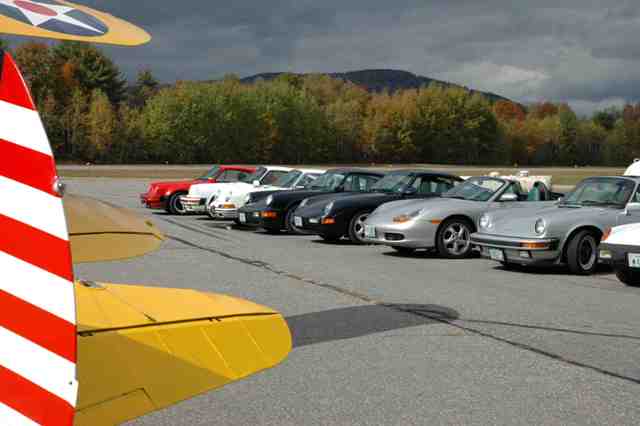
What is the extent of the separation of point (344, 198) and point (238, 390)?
1092cm

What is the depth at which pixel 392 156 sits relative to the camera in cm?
11788

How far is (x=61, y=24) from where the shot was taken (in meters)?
2.47

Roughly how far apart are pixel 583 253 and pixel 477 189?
3.13m

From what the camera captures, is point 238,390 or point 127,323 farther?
point 238,390

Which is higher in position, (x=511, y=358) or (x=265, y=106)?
(x=265, y=106)

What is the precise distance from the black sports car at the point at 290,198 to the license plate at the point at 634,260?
8019mm

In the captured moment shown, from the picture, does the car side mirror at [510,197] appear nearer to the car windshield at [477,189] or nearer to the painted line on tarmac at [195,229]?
the car windshield at [477,189]

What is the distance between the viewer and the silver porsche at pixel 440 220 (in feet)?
42.4

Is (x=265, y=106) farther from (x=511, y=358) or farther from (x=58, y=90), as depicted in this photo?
(x=511, y=358)

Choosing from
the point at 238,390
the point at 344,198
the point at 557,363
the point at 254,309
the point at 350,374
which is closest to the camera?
the point at 254,309

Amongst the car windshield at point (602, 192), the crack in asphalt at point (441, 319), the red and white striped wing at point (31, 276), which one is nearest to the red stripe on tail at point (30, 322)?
the red and white striped wing at point (31, 276)

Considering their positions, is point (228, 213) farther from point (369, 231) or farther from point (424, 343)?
point (424, 343)

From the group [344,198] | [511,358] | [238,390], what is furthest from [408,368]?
[344,198]

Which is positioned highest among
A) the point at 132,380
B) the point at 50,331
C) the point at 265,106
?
the point at 265,106
